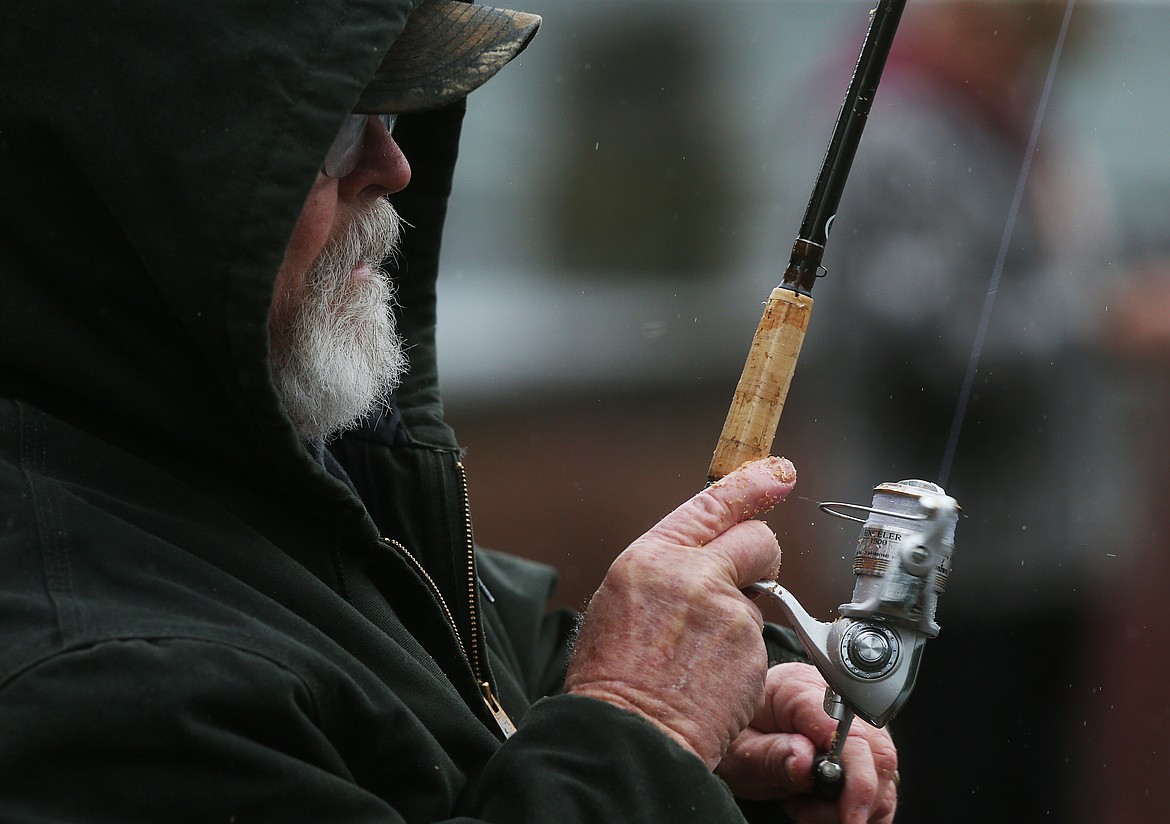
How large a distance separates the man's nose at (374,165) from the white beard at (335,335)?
41 mm

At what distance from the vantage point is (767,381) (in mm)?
1655

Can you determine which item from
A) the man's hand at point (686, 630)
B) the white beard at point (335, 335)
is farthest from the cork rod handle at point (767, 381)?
the white beard at point (335, 335)

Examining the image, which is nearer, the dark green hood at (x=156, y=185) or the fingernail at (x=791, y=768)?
the dark green hood at (x=156, y=185)

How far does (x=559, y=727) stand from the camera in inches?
53.9

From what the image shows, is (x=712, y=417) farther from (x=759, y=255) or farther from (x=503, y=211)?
(x=503, y=211)

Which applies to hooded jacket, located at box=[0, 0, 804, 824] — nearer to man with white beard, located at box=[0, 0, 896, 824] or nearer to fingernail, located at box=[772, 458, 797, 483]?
man with white beard, located at box=[0, 0, 896, 824]

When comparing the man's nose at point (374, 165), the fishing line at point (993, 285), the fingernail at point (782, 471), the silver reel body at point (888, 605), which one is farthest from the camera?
the fishing line at point (993, 285)

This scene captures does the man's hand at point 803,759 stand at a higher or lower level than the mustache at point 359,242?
lower

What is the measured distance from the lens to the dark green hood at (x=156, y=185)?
1.33 meters

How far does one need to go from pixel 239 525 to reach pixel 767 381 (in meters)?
0.76

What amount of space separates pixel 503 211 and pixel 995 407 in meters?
2.98

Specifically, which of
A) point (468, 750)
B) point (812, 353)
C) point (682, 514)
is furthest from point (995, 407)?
point (468, 750)

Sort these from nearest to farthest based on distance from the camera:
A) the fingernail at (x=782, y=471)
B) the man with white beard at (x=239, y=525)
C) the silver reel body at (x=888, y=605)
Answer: the man with white beard at (x=239, y=525) < the silver reel body at (x=888, y=605) < the fingernail at (x=782, y=471)

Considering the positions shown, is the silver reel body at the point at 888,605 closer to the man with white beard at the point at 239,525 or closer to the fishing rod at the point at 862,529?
the fishing rod at the point at 862,529
